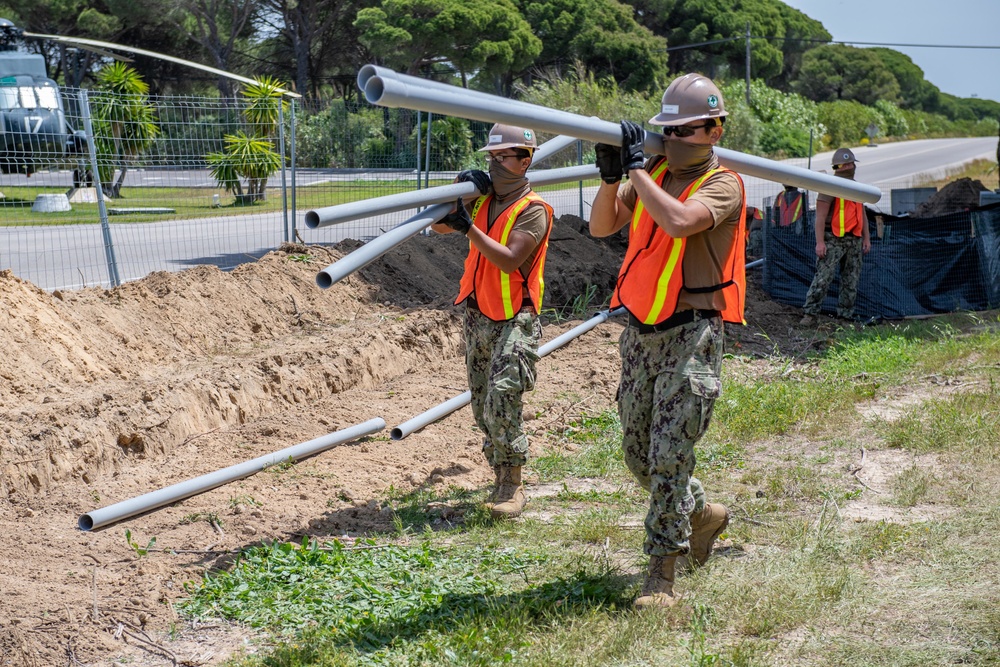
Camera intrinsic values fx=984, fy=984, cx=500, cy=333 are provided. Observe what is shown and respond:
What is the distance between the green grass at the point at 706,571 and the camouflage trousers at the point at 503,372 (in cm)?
40

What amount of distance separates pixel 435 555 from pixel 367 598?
0.60m

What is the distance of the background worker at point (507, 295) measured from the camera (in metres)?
5.28

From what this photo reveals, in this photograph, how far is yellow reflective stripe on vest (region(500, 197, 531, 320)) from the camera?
5.30 meters

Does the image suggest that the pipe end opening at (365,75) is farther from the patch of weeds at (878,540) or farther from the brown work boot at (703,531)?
the patch of weeds at (878,540)

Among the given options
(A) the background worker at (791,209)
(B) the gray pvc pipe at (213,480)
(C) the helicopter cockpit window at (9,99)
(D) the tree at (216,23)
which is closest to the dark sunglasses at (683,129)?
(B) the gray pvc pipe at (213,480)

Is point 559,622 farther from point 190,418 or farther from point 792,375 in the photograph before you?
point 792,375

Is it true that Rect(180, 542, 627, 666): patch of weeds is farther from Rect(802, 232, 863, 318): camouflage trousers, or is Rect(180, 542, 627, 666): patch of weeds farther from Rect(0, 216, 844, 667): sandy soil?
Rect(802, 232, 863, 318): camouflage trousers

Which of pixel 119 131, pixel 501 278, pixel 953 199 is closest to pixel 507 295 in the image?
pixel 501 278

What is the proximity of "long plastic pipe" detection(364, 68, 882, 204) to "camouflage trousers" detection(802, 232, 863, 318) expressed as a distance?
6511 mm

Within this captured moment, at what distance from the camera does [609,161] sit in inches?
164

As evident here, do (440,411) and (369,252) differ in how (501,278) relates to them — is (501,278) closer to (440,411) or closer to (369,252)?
(369,252)

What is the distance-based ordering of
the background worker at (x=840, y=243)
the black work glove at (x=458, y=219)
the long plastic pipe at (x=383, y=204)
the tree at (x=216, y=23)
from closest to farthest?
the long plastic pipe at (x=383, y=204) < the black work glove at (x=458, y=219) < the background worker at (x=840, y=243) < the tree at (x=216, y=23)

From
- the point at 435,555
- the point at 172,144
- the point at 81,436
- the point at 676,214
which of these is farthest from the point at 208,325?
the point at 676,214

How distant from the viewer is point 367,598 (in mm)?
4406
